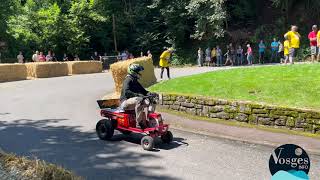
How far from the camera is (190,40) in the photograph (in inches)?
1779

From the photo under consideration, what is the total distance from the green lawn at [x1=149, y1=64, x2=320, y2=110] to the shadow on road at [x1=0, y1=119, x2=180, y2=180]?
435cm

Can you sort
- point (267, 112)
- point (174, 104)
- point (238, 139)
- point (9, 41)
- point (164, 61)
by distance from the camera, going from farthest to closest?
point (9, 41) < point (164, 61) < point (174, 104) < point (267, 112) < point (238, 139)

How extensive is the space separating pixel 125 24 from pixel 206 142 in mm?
37846

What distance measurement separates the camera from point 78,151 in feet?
32.3

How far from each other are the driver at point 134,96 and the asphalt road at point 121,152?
72cm

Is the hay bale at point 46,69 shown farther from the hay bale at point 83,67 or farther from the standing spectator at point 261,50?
the standing spectator at point 261,50

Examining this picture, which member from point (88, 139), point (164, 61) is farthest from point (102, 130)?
point (164, 61)

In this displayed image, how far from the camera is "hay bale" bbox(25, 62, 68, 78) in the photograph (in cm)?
3094

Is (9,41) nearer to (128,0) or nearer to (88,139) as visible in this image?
(128,0)

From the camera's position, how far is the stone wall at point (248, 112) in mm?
10742

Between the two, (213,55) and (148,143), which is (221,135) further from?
(213,55)

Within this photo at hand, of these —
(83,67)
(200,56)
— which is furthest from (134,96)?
(200,56)

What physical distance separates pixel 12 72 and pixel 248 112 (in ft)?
71.4

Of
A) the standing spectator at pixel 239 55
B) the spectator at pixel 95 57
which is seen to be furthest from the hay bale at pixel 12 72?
the standing spectator at pixel 239 55
